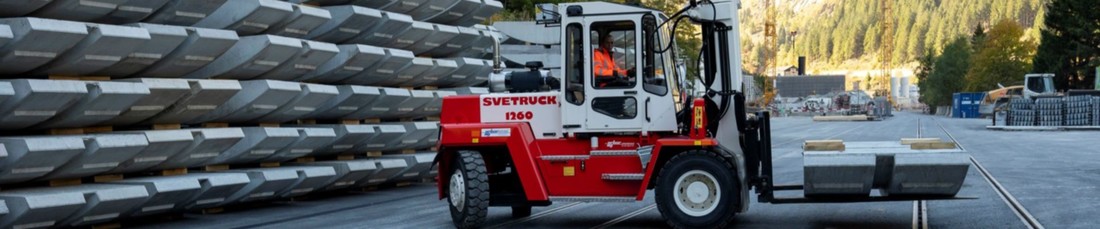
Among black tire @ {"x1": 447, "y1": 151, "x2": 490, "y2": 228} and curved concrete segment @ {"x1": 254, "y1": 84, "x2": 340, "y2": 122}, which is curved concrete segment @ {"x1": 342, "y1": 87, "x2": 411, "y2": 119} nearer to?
curved concrete segment @ {"x1": 254, "y1": 84, "x2": 340, "y2": 122}

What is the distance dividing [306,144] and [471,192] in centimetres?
536

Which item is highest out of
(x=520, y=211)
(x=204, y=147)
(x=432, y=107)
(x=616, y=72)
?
(x=616, y=72)

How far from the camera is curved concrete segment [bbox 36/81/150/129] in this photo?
46.1 feet

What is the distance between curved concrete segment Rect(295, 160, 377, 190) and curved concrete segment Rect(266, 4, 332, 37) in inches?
91.1

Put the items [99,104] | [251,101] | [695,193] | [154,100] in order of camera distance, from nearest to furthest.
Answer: [695,193], [99,104], [154,100], [251,101]

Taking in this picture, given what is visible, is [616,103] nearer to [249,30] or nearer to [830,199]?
[830,199]

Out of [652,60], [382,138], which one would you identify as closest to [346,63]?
[382,138]

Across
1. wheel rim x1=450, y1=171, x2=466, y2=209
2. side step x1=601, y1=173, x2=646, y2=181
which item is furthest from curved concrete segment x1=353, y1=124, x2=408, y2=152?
side step x1=601, y1=173, x2=646, y2=181

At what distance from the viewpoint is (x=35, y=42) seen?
1315 cm

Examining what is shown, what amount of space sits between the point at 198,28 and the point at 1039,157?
21.2 m

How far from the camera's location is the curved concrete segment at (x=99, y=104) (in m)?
14.0

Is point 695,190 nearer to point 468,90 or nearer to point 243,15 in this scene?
point 243,15

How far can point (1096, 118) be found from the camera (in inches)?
2151

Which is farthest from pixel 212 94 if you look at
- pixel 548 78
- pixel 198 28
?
pixel 548 78
